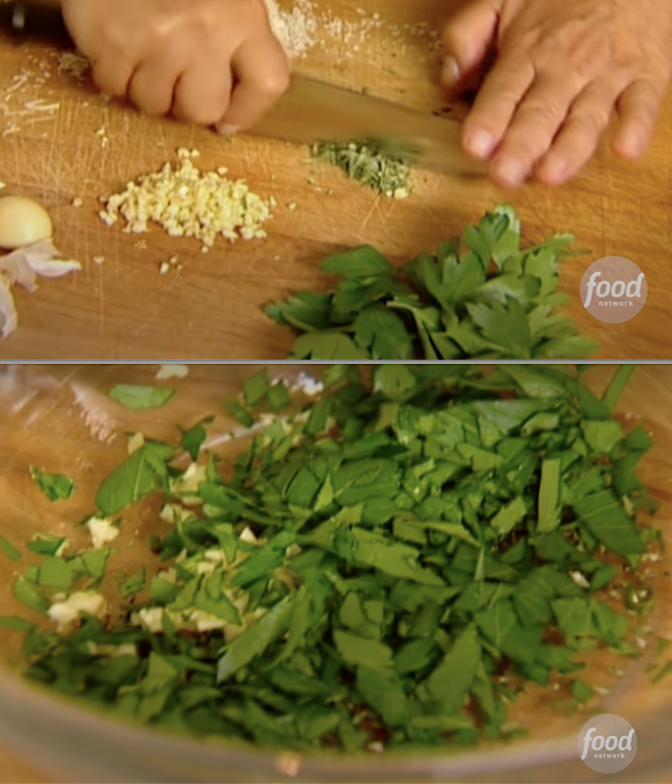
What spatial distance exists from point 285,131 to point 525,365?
32 centimetres

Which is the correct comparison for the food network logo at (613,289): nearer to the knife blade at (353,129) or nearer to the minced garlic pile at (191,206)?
the knife blade at (353,129)

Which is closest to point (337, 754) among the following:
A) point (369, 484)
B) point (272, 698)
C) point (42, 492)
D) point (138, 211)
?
point (272, 698)

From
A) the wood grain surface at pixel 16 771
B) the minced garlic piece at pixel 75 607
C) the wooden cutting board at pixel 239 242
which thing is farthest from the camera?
the wooden cutting board at pixel 239 242

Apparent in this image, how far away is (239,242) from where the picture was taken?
2.76 ft

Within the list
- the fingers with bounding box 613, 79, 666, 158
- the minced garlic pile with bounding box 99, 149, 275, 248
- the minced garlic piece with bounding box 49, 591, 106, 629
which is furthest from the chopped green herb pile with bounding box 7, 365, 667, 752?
the fingers with bounding box 613, 79, 666, 158

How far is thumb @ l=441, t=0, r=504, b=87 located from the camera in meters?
0.91

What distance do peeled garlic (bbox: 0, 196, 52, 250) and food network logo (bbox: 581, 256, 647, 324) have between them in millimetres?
511

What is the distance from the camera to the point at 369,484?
30.2 inches

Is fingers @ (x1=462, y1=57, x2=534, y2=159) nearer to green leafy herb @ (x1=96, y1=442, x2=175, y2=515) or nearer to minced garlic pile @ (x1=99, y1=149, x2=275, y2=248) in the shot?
minced garlic pile @ (x1=99, y1=149, x2=275, y2=248)

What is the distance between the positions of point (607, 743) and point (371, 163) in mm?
546

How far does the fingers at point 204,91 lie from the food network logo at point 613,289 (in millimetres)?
385

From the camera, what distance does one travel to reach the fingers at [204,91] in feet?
2.71

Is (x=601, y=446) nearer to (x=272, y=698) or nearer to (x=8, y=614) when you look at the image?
(x=272, y=698)

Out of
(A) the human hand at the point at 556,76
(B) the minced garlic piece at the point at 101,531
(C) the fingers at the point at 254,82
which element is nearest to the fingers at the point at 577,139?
(A) the human hand at the point at 556,76
